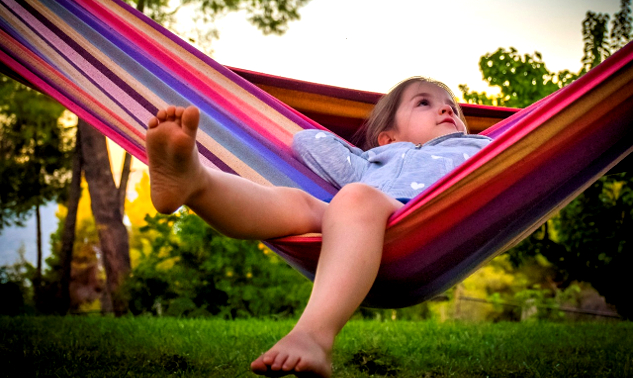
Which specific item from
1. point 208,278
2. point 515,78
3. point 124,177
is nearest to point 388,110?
point 515,78

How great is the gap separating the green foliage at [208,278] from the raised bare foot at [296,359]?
3609 millimetres

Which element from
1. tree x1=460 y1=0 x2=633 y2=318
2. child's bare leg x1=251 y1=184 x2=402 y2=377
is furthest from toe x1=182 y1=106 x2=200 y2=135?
tree x1=460 y1=0 x2=633 y2=318

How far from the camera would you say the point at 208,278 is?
Answer: 480 centimetres

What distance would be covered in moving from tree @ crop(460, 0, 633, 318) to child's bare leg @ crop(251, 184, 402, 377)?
241cm

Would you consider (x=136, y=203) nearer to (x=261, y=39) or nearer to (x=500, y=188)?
(x=261, y=39)

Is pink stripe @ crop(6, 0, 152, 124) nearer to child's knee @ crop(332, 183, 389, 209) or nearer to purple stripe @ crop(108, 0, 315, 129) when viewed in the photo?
purple stripe @ crop(108, 0, 315, 129)

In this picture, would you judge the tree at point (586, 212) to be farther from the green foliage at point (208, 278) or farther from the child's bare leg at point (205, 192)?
the child's bare leg at point (205, 192)

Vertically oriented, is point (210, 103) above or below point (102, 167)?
below

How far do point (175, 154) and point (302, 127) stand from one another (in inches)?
32.4

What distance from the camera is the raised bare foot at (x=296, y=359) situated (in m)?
0.98

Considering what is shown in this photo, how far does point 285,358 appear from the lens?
3.22 ft

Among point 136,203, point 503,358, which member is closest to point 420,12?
point 503,358

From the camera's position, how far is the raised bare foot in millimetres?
976

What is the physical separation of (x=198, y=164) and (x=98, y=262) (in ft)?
36.0
